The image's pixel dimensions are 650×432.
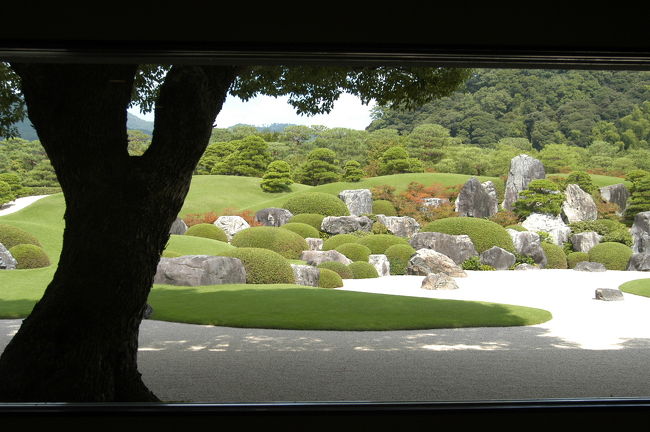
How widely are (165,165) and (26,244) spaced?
354cm

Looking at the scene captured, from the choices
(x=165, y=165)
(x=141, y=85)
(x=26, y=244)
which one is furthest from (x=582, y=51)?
(x=26, y=244)

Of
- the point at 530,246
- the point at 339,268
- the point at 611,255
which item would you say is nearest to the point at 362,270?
the point at 339,268

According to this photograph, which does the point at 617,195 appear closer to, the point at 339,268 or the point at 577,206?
the point at 577,206

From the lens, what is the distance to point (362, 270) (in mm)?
8305

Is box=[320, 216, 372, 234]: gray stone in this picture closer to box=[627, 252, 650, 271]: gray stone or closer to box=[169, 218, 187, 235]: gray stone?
box=[169, 218, 187, 235]: gray stone

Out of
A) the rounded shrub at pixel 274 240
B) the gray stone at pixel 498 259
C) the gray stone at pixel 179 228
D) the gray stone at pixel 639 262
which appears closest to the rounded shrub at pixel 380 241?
the rounded shrub at pixel 274 240

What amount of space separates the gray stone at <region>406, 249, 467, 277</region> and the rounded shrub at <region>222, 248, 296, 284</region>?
2.07m

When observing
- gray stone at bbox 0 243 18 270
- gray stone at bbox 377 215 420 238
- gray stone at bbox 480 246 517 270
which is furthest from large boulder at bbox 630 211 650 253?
gray stone at bbox 0 243 18 270

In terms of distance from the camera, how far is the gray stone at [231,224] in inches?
317

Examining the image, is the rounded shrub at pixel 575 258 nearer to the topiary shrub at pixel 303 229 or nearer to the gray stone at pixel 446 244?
the gray stone at pixel 446 244

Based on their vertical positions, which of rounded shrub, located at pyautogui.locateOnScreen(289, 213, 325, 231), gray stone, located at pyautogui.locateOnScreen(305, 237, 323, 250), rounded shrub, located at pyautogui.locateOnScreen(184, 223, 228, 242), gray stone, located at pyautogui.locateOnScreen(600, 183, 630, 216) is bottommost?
gray stone, located at pyautogui.locateOnScreen(305, 237, 323, 250)

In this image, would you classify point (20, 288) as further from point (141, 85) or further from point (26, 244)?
point (141, 85)

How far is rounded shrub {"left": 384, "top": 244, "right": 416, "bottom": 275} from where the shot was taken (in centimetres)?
874

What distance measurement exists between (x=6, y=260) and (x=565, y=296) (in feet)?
19.7
